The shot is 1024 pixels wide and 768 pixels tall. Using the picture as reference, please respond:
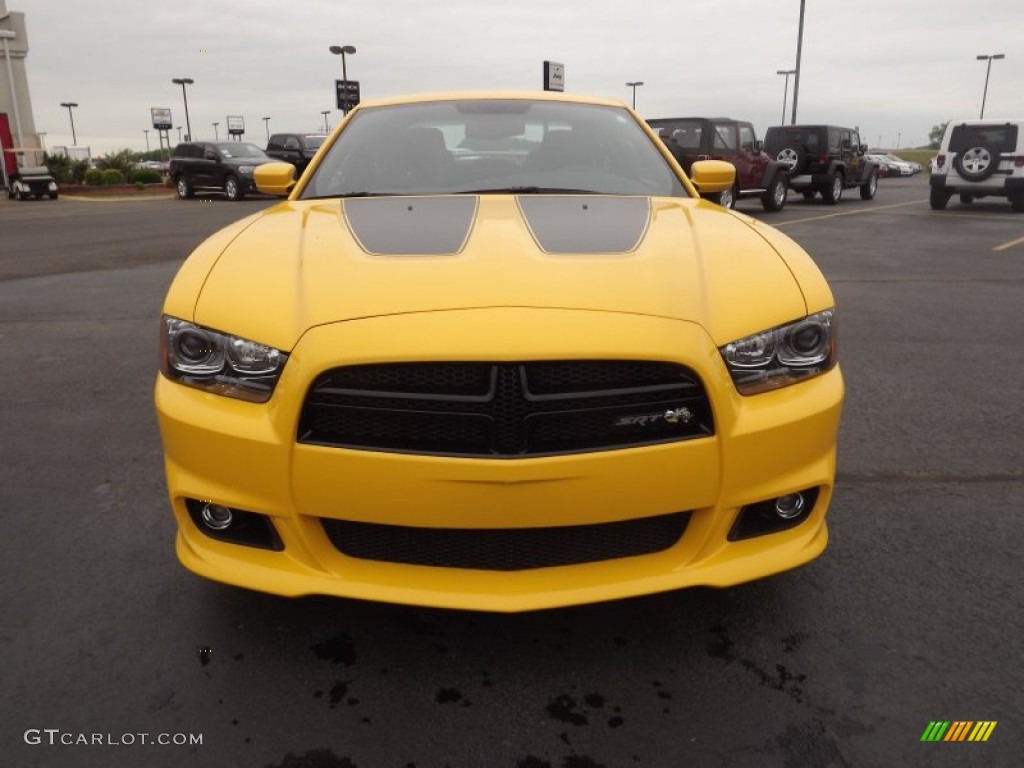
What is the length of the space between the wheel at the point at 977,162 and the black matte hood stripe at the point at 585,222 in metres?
17.6

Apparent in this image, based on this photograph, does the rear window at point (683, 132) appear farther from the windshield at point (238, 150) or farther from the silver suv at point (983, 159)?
the windshield at point (238, 150)

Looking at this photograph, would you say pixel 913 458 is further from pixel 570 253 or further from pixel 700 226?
pixel 570 253

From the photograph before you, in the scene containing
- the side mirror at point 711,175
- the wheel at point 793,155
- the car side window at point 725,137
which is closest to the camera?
the side mirror at point 711,175

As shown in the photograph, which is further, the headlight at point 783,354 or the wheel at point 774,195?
the wheel at point 774,195

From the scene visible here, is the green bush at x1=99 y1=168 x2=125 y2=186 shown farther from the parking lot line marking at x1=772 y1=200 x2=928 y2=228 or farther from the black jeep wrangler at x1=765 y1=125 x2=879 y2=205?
the parking lot line marking at x1=772 y1=200 x2=928 y2=228

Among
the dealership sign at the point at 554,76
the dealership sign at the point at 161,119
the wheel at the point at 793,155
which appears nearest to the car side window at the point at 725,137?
the wheel at the point at 793,155

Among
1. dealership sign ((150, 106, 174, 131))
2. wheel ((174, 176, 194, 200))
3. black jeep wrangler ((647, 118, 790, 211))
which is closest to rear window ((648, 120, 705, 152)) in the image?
black jeep wrangler ((647, 118, 790, 211))

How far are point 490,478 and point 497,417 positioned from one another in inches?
5.5

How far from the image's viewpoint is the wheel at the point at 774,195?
17500mm

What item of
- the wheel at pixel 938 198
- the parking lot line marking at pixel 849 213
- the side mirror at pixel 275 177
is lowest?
the parking lot line marking at pixel 849 213

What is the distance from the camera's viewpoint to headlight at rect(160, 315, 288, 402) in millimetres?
1991

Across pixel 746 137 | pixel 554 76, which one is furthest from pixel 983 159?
pixel 554 76

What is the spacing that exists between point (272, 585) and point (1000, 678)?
1839mm

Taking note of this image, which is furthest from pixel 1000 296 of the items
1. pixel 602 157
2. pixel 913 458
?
pixel 602 157
